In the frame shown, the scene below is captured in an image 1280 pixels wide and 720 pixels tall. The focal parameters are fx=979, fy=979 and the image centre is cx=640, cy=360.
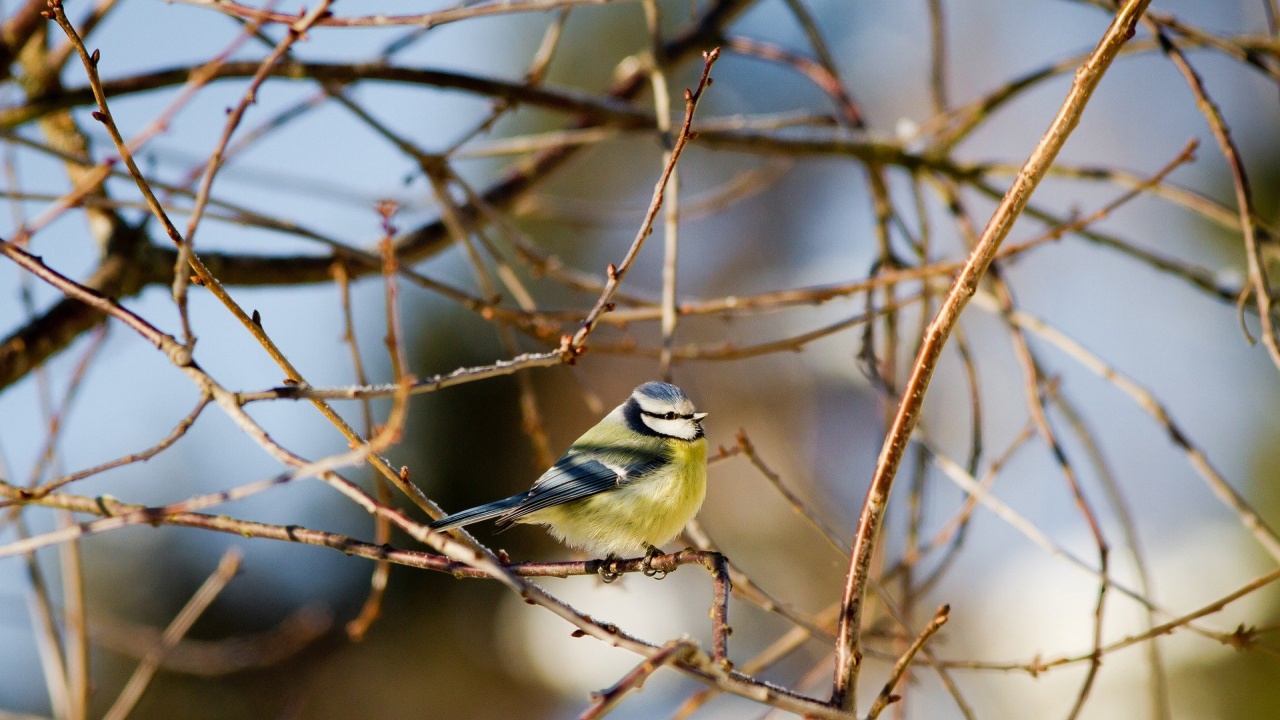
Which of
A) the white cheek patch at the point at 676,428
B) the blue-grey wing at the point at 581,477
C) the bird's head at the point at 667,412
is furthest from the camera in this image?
the white cheek patch at the point at 676,428

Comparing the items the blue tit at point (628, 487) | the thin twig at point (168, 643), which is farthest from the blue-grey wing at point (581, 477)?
the thin twig at point (168, 643)

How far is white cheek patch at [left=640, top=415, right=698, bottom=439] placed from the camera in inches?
94.6

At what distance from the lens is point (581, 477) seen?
7.08ft

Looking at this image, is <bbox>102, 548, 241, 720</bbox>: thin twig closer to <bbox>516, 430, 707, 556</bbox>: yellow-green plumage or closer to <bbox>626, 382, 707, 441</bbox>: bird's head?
<bbox>516, 430, 707, 556</bbox>: yellow-green plumage

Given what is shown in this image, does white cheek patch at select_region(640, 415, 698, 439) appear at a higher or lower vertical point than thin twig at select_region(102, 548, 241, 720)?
higher

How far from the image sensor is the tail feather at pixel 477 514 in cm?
150

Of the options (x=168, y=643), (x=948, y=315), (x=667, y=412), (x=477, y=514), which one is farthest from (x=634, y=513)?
(x=168, y=643)

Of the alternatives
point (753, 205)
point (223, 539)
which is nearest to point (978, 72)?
point (753, 205)

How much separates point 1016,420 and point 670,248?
629 cm

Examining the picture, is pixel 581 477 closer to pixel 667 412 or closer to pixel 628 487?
pixel 628 487

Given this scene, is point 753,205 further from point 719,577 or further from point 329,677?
point 719,577

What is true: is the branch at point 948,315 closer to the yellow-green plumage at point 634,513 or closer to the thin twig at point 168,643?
the yellow-green plumage at point 634,513

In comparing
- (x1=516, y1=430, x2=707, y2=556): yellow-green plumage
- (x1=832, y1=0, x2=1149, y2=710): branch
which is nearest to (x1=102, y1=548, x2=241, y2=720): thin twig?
(x1=516, y1=430, x2=707, y2=556): yellow-green plumage

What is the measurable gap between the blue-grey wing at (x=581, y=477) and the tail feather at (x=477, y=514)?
0.02 m
